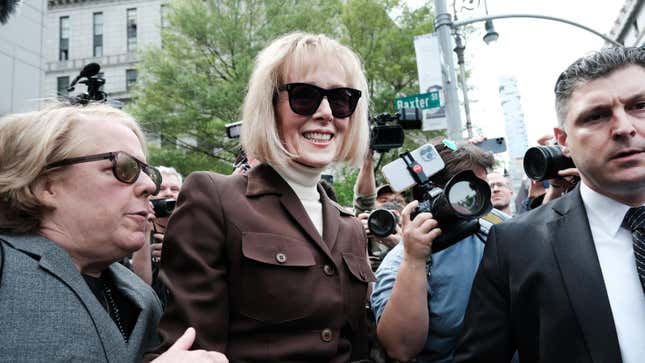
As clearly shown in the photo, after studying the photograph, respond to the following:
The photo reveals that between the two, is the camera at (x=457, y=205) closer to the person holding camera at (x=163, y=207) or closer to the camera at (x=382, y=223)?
the camera at (x=382, y=223)

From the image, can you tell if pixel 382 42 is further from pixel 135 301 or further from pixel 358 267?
pixel 135 301

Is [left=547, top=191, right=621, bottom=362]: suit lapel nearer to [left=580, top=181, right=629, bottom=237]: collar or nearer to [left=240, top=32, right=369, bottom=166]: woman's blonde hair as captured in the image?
[left=580, top=181, right=629, bottom=237]: collar

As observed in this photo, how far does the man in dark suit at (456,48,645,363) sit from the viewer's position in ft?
5.55

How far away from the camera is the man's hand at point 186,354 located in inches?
54.7

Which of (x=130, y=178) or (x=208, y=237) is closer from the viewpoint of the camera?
(x=208, y=237)

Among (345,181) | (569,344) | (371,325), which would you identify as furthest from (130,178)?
(345,181)

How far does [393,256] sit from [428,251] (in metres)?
0.44

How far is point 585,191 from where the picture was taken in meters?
1.98

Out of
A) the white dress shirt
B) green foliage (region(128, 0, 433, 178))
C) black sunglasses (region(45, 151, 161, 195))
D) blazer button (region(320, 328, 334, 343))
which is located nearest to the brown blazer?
blazer button (region(320, 328, 334, 343))

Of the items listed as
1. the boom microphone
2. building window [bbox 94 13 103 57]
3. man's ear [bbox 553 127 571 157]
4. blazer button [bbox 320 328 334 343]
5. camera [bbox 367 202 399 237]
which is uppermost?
building window [bbox 94 13 103 57]

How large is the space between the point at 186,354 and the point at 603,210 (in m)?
1.63

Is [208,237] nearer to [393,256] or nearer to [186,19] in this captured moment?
[393,256]

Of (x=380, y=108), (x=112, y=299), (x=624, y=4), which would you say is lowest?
Result: (x=112, y=299)

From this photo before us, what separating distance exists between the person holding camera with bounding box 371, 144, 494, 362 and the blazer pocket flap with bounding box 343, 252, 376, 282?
0.57ft
